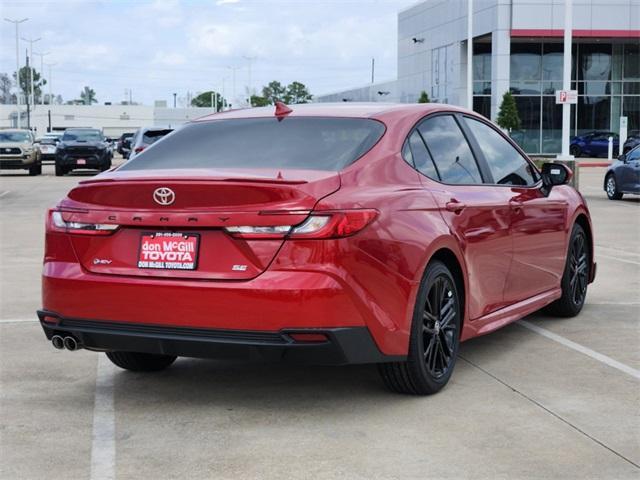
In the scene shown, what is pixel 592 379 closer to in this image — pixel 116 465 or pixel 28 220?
pixel 116 465

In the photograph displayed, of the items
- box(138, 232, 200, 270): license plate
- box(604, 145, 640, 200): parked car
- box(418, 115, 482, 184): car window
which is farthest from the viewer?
box(604, 145, 640, 200): parked car

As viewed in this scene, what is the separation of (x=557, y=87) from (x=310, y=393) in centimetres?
5343

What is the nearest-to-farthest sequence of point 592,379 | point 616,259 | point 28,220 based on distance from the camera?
1. point 592,379
2. point 616,259
3. point 28,220

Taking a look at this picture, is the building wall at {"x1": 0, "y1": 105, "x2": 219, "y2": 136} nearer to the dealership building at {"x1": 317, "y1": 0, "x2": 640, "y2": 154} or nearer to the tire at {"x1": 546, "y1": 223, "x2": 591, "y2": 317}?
the dealership building at {"x1": 317, "y1": 0, "x2": 640, "y2": 154}

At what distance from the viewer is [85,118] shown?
161375 mm

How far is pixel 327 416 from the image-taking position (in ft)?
17.4

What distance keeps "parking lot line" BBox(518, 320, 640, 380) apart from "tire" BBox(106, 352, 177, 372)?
2726 millimetres

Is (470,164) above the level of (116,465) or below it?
above

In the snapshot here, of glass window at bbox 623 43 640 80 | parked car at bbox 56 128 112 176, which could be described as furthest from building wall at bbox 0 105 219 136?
parked car at bbox 56 128 112 176

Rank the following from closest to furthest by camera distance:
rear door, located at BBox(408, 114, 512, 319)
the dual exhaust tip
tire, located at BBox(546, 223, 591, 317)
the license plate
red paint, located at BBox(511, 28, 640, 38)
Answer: the license plate → the dual exhaust tip → rear door, located at BBox(408, 114, 512, 319) → tire, located at BBox(546, 223, 591, 317) → red paint, located at BBox(511, 28, 640, 38)

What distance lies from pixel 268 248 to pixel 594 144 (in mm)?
52169

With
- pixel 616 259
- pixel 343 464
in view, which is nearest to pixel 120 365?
pixel 343 464

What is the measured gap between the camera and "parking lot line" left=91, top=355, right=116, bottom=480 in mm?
4469

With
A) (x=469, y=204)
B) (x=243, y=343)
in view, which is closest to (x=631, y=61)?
(x=469, y=204)
